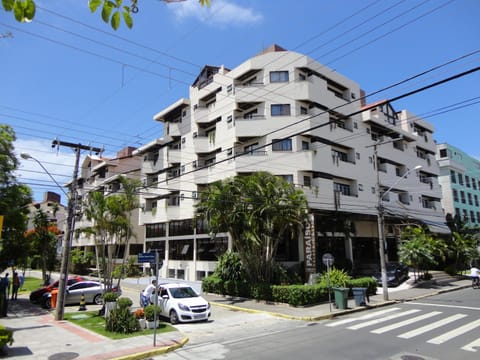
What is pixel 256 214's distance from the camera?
70.8 ft

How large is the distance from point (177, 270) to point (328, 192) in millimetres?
17635

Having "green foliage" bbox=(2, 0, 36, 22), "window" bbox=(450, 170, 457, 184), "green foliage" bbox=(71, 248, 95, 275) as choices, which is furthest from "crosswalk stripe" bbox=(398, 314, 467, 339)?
"window" bbox=(450, 170, 457, 184)

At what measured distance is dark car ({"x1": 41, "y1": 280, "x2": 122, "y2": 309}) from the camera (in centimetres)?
2131

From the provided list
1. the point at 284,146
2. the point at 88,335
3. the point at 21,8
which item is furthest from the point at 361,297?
the point at 21,8

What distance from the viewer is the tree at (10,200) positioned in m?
18.6

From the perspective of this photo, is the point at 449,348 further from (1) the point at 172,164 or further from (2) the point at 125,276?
(2) the point at 125,276

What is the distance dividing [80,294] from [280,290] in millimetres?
12554

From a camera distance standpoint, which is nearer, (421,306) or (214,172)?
(421,306)

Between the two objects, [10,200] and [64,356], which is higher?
[10,200]

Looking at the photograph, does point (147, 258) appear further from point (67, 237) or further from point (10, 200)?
point (10, 200)

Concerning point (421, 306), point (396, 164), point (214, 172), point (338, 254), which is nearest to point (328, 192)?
point (338, 254)

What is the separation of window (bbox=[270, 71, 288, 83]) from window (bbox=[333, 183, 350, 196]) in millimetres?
10693

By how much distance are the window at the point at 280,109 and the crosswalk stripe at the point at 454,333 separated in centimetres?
2073

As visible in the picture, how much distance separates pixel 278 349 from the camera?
1056cm
